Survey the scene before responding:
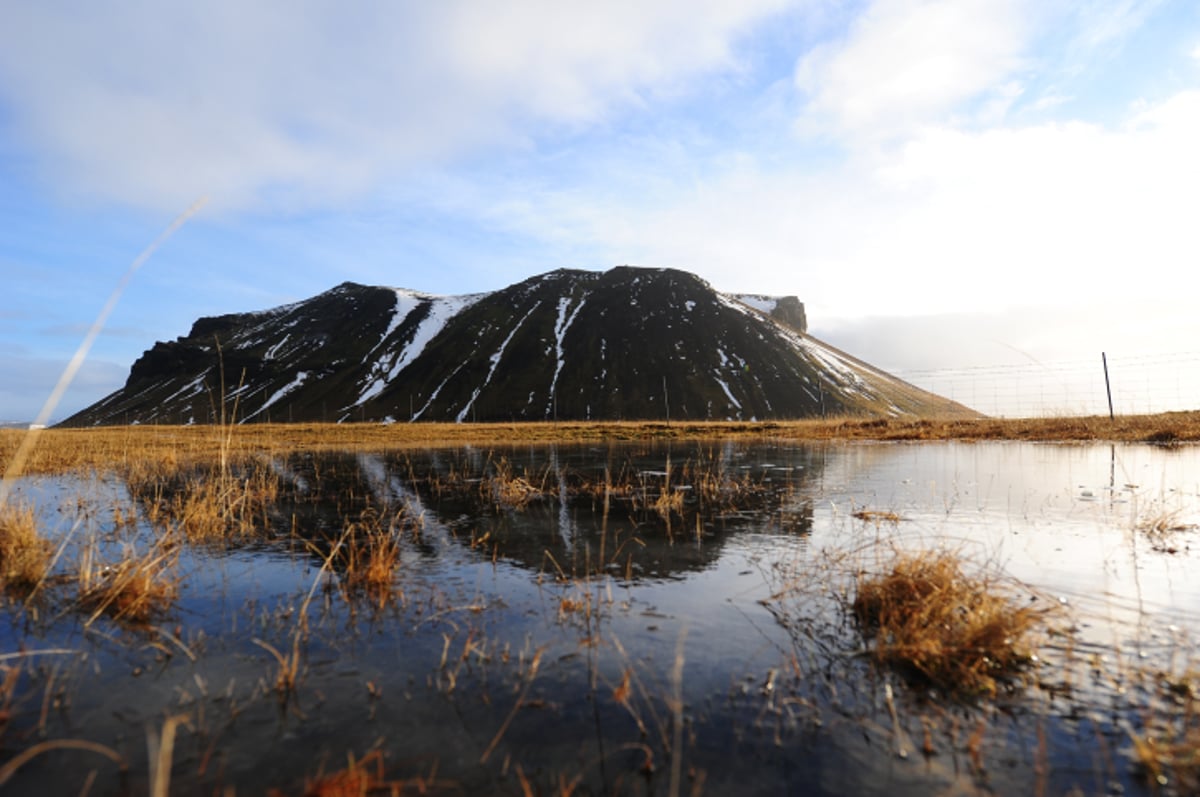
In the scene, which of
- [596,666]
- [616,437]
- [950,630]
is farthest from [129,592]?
[616,437]

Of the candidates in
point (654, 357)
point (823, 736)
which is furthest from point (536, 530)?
point (654, 357)

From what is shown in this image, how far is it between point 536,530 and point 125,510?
1130 cm

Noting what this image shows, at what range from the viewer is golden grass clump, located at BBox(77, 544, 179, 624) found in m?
8.61

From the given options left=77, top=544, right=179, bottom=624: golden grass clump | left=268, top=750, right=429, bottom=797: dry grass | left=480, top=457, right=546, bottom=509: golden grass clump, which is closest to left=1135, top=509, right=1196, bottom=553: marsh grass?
left=268, top=750, right=429, bottom=797: dry grass

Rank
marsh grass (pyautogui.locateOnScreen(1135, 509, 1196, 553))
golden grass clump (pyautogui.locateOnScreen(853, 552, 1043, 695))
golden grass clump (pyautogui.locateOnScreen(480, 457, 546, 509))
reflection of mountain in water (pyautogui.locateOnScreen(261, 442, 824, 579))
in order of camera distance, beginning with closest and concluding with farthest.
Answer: golden grass clump (pyautogui.locateOnScreen(853, 552, 1043, 695)) < marsh grass (pyautogui.locateOnScreen(1135, 509, 1196, 553)) < reflection of mountain in water (pyautogui.locateOnScreen(261, 442, 824, 579)) < golden grass clump (pyautogui.locateOnScreen(480, 457, 546, 509))

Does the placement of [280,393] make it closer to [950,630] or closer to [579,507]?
[579,507]

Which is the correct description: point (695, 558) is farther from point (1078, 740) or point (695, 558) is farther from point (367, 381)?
point (367, 381)

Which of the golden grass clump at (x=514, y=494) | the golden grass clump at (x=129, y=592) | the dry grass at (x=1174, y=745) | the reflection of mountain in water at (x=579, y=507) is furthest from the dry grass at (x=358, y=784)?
the golden grass clump at (x=514, y=494)

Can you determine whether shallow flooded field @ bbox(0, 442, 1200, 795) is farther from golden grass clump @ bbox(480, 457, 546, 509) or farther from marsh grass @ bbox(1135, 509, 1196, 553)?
golden grass clump @ bbox(480, 457, 546, 509)

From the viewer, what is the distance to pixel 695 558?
39.2 ft

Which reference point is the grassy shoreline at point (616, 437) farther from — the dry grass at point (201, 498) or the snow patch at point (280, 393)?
the snow patch at point (280, 393)

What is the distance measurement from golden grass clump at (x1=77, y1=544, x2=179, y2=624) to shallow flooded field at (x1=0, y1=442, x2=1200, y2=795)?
0.17 ft

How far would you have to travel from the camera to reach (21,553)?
10.4 m

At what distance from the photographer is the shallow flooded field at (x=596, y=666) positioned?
492 cm
